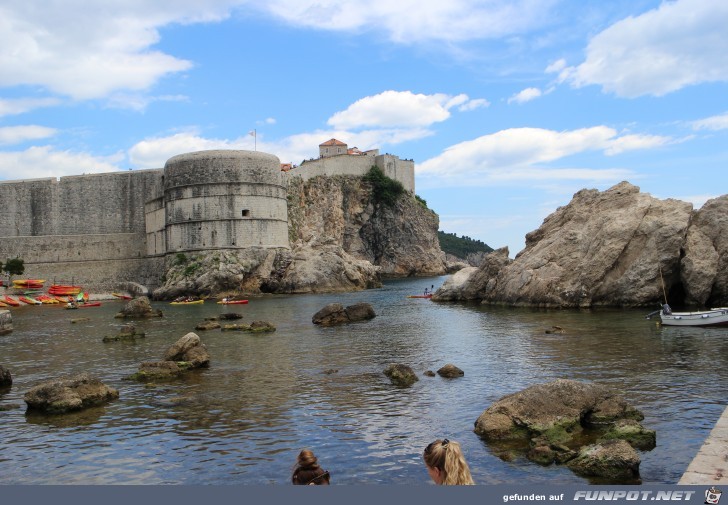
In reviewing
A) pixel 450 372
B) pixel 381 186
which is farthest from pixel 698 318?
pixel 381 186

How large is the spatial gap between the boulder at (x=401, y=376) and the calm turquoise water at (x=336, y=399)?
20cm

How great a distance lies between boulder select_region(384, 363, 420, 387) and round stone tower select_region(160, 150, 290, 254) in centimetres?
3529

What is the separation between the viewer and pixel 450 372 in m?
13.7

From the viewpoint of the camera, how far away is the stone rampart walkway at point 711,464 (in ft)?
20.4

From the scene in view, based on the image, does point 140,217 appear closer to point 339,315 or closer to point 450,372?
point 339,315

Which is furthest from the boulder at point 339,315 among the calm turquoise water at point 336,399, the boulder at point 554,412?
the boulder at point 554,412

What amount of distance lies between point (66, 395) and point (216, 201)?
36.7 metres

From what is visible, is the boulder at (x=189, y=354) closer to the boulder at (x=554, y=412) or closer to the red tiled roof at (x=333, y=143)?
the boulder at (x=554, y=412)

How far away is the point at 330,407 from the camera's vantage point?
11.2 m

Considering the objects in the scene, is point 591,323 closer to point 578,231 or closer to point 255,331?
point 578,231

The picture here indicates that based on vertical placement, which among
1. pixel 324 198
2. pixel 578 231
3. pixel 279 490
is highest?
pixel 324 198

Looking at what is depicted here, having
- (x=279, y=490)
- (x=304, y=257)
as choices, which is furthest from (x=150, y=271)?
(x=279, y=490)

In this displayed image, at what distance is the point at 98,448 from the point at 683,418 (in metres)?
8.10

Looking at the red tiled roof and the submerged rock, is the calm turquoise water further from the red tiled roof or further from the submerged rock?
the red tiled roof
